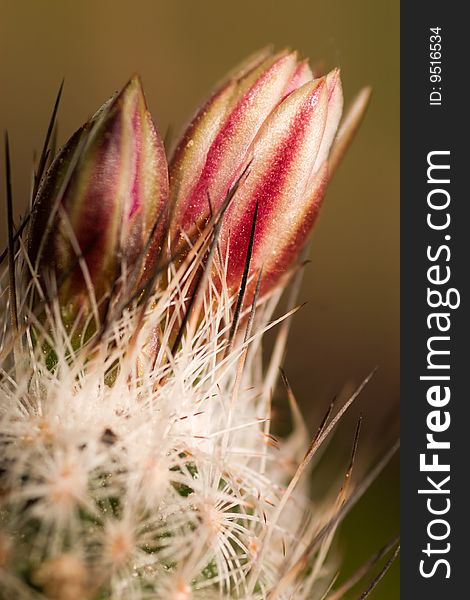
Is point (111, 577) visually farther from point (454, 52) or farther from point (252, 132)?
point (454, 52)

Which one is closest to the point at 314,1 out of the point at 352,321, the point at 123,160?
the point at 352,321

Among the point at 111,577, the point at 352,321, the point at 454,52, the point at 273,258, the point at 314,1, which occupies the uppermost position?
the point at 314,1

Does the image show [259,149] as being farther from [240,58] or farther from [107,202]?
[240,58]

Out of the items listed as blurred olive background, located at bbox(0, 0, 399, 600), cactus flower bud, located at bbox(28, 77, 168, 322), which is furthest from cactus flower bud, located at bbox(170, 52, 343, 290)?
blurred olive background, located at bbox(0, 0, 399, 600)

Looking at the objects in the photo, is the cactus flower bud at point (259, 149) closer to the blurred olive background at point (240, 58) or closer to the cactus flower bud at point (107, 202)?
the cactus flower bud at point (107, 202)

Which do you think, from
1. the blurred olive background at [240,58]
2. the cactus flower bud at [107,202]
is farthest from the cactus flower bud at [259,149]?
the blurred olive background at [240,58]

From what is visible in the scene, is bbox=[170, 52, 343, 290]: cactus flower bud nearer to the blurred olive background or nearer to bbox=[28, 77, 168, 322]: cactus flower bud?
bbox=[28, 77, 168, 322]: cactus flower bud

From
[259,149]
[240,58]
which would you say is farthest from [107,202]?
[240,58]
